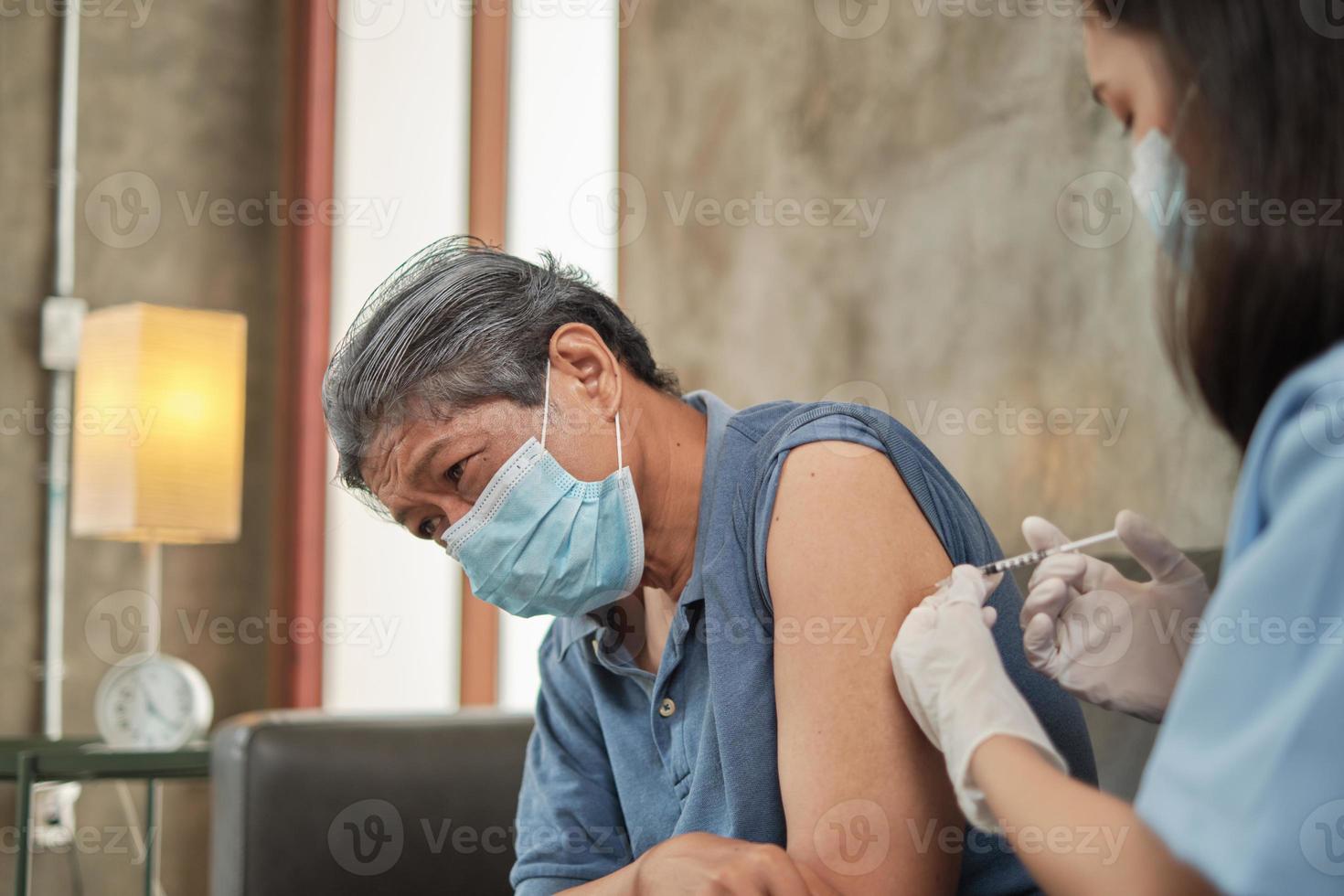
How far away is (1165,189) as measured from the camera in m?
0.83

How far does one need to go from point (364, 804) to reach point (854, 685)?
1087 millimetres

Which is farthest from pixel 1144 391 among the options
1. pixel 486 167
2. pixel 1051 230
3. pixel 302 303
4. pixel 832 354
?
pixel 302 303

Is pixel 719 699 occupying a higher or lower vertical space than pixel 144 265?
lower

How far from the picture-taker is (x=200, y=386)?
3076 millimetres

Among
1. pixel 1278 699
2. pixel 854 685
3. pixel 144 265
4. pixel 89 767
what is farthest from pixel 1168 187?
pixel 144 265

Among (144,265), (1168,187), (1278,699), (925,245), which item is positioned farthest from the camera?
(144,265)

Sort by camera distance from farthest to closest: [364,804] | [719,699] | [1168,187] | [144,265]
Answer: [144,265]
[364,804]
[719,699]
[1168,187]

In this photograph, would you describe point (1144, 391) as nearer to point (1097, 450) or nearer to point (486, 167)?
point (1097, 450)

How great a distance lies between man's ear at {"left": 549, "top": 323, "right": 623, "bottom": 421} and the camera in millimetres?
1334

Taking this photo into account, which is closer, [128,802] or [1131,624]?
[1131,624]

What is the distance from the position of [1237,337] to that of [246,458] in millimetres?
3706

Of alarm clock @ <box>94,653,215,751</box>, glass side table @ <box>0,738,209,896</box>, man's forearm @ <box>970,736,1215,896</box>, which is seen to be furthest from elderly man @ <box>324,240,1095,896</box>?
alarm clock @ <box>94,653,215,751</box>

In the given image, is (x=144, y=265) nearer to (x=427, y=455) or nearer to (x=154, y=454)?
(x=154, y=454)

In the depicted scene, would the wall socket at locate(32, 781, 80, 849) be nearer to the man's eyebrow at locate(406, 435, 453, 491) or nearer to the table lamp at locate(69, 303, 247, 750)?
the table lamp at locate(69, 303, 247, 750)
